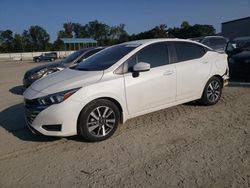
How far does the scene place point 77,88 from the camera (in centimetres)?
420

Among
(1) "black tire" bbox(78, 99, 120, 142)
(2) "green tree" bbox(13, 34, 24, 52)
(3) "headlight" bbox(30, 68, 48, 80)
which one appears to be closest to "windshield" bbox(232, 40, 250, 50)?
(3) "headlight" bbox(30, 68, 48, 80)

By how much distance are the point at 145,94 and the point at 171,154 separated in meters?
1.36

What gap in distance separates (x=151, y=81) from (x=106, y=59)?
39.4 inches

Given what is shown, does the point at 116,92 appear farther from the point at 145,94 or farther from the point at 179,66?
the point at 179,66

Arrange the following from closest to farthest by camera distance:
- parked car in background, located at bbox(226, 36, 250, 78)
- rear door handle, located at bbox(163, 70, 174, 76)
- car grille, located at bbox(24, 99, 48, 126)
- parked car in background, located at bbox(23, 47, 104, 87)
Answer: car grille, located at bbox(24, 99, 48, 126) → rear door handle, located at bbox(163, 70, 174, 76) → parked car in background, located at bbox(226, 36, 250, 78) → parked car in background, located at bbox(23, 47, 104, 87)

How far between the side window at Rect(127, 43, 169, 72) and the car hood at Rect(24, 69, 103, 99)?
0.69 meters

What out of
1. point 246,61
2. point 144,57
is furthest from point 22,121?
point 246,61

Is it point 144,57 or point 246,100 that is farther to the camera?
point 246,100

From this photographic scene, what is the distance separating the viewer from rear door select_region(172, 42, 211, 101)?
5.35 metres

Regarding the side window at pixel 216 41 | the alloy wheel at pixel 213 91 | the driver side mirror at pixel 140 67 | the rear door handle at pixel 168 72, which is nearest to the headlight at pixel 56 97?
the driver side mirror at pixel 140 67

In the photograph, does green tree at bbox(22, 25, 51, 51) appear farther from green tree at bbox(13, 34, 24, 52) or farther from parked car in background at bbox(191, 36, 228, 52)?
parked car in background at bbox(191, 36, 228, 52)

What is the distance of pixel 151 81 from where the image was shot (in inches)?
191

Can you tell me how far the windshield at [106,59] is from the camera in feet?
15.9

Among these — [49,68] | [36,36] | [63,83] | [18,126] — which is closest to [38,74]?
[49,68]
